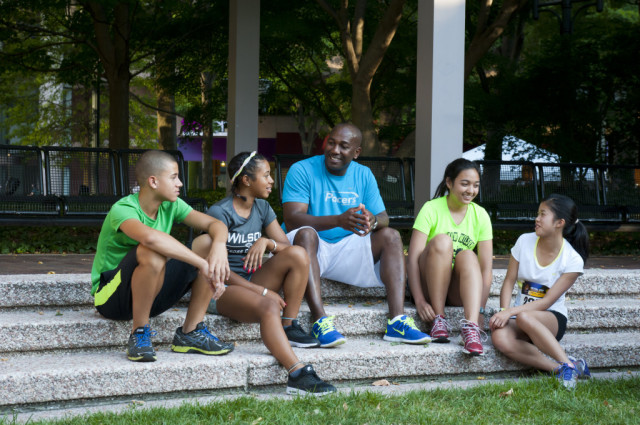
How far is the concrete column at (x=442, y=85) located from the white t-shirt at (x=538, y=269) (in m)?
2.11

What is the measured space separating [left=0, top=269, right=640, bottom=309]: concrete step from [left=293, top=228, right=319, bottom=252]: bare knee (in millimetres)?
571

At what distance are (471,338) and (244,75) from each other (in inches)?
249

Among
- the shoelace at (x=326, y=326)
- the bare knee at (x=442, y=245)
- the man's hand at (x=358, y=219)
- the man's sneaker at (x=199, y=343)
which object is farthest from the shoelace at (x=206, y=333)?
the bare knee at (x=442, y=245)

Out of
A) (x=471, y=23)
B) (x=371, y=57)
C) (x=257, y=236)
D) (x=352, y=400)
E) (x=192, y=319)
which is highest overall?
(x=471, y=23)

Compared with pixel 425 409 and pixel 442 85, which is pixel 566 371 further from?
pixel 442 85

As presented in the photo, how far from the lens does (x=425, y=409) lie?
4020 mm

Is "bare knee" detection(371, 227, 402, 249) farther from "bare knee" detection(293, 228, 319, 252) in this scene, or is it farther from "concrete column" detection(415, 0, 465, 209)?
"concrete column" detection(415, 0, 465, 209)

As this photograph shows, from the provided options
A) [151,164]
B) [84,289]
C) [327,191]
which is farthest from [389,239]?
[84,289]

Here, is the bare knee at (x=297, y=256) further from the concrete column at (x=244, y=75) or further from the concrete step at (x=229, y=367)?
the concrete column at (x=244, y=75)

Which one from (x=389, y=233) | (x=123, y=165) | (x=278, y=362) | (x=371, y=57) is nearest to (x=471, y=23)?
(x=371, y=57)

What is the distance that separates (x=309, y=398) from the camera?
13.5ft

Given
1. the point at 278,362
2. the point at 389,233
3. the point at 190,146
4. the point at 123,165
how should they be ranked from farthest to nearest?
the point at 190,146
the point at 123,165
the point at 389,233
the point at 278,362

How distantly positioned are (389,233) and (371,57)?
25.6 ft

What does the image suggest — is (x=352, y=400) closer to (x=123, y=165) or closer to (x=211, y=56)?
(x=123, y=165)
